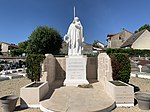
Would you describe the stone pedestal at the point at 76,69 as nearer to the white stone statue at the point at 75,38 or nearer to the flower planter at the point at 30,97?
the white stone statue at the point at 75,38

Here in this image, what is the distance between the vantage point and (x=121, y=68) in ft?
23.4

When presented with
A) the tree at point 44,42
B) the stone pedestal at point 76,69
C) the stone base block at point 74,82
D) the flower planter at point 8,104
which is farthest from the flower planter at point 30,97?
the tree at point 44,42

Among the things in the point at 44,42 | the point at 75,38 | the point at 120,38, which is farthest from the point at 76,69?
the point at 120,38

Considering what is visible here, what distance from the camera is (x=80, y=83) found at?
8.48 m

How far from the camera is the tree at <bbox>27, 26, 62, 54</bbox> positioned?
28.3 metres

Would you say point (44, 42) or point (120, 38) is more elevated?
point (120, 38)

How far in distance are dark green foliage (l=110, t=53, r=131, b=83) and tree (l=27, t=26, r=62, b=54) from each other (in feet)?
72.2

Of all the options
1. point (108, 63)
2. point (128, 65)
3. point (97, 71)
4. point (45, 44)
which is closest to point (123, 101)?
point (128, 65)

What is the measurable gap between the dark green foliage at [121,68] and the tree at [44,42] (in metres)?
22.0

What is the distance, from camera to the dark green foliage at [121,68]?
712cm

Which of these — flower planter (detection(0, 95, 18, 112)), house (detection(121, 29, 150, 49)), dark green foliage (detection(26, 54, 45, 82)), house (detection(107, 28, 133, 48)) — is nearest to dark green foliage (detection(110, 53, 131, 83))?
dark green foliage (detection(26, 54, 45, 82))

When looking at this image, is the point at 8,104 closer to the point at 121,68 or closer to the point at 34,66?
the point at 34,66

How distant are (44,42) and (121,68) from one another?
2277 centimetres

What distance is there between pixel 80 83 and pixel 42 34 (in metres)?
22.1
